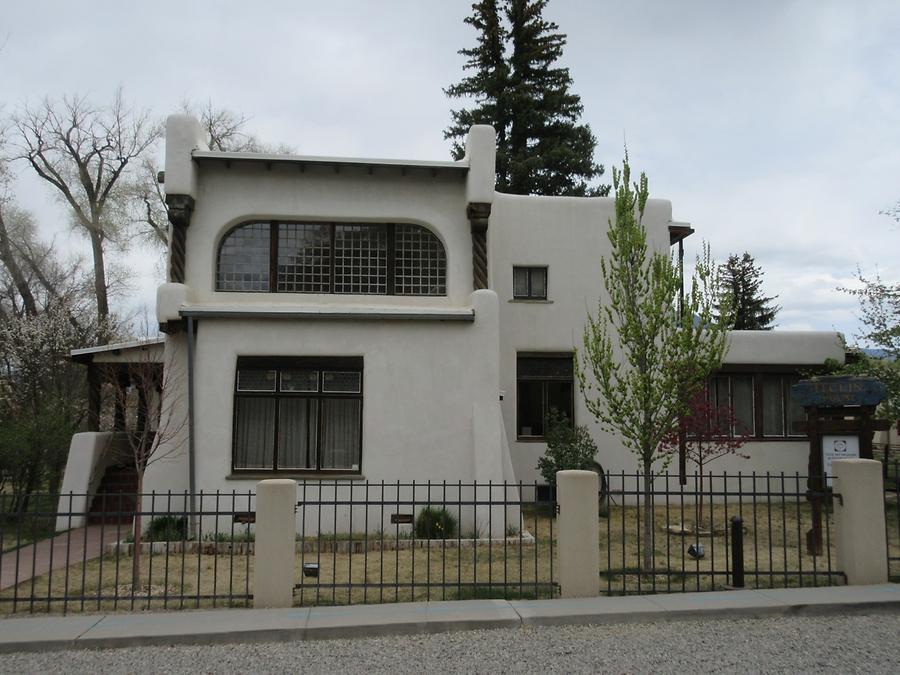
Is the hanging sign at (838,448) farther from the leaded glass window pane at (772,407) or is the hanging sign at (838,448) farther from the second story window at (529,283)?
the second story window at (529,283)

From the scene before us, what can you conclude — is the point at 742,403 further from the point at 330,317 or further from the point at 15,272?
the point at 15,272

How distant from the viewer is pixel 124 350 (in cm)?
1520

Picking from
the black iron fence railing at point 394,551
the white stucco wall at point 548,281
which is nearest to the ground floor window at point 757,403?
the black iron fence railing at point 394,551

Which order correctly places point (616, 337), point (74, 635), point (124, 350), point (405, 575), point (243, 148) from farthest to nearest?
1. point (243, 148)
2. point (616, 337)
3. point (124, 350)
4. point (405, 575)
5. point (74, 635)

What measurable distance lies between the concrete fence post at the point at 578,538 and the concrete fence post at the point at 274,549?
2.95 metres

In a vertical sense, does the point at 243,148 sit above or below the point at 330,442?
above

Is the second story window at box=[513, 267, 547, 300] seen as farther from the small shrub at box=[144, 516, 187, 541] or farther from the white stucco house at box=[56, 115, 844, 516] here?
the small shrub at box=[144, 516, 187, 541]

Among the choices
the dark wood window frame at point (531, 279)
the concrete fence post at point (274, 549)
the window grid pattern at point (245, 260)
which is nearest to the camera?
the concrete fence post at point (274, 549)

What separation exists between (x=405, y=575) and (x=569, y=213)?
31.4ft

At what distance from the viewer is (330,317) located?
508 inches

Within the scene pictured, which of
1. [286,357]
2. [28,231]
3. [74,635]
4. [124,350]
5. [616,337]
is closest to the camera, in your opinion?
[74,635]

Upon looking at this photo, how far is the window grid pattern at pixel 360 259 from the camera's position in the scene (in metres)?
13.8

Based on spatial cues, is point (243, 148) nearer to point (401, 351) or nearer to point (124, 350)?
point (124, 350)

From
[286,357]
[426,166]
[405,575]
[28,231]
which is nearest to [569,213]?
[426,166]
